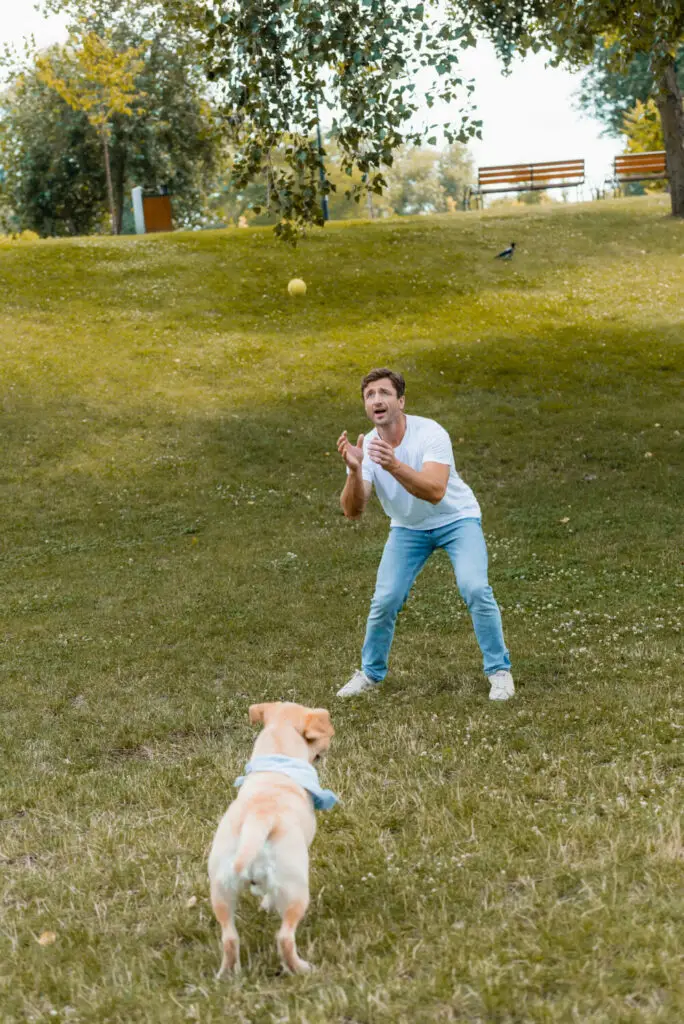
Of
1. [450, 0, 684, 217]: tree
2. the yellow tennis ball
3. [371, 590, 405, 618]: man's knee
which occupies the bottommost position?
[371, 590, 405, 618]: man's knee

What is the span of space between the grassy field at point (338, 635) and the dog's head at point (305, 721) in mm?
676

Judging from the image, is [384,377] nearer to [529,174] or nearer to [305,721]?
[305,721]

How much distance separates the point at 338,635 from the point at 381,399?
3767mm

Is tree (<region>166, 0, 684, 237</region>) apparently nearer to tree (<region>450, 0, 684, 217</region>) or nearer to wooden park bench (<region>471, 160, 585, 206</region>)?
tree (<region>450, 0, 684, 217</region>)

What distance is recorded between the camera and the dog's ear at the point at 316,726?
4113 mm

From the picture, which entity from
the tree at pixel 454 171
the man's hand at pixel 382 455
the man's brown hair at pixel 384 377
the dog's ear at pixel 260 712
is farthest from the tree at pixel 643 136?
the tree at pixel 454 171

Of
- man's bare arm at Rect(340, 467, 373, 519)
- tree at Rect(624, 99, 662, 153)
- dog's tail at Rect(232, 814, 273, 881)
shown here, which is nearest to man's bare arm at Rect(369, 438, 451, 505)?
man's bare arm at Rect(340, 467, 373, 519)

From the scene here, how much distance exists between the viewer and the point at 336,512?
14750 mm

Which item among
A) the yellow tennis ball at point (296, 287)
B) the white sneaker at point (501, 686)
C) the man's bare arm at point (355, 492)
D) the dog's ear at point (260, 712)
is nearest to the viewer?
the dog's ear at point (260, 712)

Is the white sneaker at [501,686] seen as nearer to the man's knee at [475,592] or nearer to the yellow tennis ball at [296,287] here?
the man's knee at [475,592]

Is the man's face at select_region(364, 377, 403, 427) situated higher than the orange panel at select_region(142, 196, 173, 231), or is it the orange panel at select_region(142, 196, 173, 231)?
the orange panel at select_region(142, 196, 173, 231)

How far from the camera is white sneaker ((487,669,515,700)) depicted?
7152 millimetres

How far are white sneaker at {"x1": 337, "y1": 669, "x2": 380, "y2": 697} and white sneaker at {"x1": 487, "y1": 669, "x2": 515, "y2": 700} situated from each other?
3.16 feet

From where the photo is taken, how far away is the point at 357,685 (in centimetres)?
766
